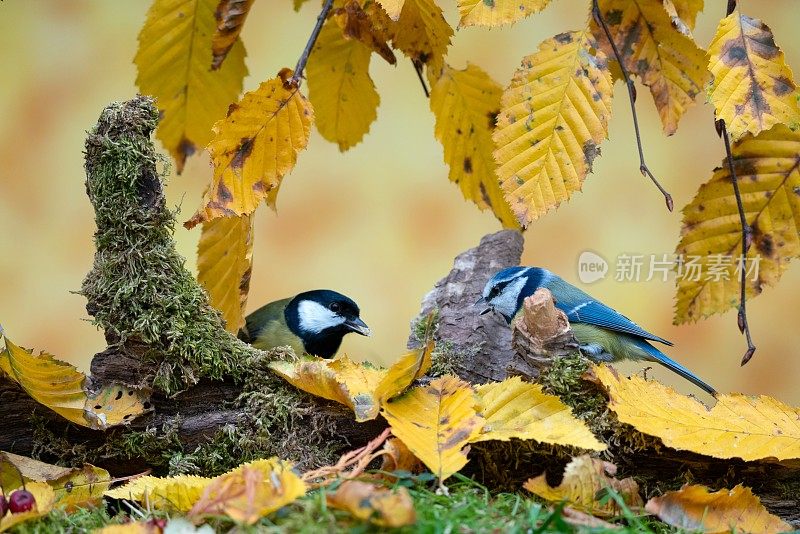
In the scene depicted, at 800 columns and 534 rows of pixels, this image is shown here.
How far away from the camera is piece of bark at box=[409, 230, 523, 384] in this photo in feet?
3.57

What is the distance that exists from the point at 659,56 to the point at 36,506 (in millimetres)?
760

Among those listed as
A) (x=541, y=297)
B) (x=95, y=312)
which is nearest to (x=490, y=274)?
(x=541, y=297)

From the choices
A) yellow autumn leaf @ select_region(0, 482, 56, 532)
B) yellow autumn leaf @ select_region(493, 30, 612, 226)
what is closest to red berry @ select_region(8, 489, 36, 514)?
yellow autumn leaf @ select_region(0, 482, 56, 532)

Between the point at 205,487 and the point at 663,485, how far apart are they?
19.6 inches

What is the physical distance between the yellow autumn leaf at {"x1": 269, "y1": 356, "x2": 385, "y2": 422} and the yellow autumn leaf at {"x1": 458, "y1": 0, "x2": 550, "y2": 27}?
390 mm

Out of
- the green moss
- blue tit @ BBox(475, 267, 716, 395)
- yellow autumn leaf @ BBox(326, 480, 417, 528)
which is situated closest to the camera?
yellow autumn leaf @ BBox(326, 480, 417, 528)

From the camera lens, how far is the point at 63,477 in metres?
0.88

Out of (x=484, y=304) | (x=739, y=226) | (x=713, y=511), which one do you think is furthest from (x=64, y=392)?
(x=739, y=226)

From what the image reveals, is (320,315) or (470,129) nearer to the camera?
(470,129)

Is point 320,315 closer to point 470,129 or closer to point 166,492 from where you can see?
point 470,129

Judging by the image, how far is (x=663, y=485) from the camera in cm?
94

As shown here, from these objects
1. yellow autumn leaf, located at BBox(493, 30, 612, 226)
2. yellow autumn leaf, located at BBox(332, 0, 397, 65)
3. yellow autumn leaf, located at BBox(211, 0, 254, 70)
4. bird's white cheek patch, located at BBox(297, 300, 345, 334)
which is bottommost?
bird's white cheek patch, located at BBox(297, 300, 345, 334)

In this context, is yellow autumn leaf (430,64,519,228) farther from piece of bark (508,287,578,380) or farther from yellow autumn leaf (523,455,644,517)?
yellow autumn leaf (523,455,644,517)

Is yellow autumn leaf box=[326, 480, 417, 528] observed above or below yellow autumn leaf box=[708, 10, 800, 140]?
below
